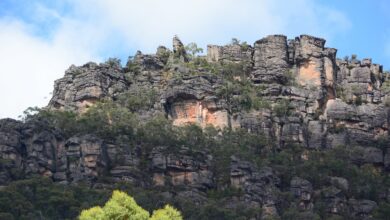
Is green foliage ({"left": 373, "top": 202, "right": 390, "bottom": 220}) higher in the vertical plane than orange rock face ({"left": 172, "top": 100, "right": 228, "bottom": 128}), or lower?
lower

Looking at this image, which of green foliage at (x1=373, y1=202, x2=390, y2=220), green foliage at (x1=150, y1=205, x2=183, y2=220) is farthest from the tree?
green foliage at (x1=373, y1=202, x2=390, y2=220)

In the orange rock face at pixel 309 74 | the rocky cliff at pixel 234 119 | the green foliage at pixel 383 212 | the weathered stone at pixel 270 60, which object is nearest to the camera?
the green foliage at pixel 383 212

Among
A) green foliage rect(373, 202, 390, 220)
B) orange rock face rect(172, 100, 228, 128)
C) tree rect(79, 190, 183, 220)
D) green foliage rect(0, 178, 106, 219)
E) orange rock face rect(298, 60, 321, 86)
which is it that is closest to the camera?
tree rect(79, 190, 183, 220)

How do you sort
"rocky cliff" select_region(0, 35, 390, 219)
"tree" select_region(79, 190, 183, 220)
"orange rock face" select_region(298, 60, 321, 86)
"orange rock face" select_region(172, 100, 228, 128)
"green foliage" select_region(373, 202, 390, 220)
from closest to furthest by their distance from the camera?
"tree" select_region(79, 190, 183, 220) → "green foliage" select_region(373, 202, 390, 220) → "rocky cliff" select_region(0, 35, 390, 219) → "orange rock face" select_region(172, 100, 228, 128) → "orange rock face" select_region(298, 60, 321, 86)

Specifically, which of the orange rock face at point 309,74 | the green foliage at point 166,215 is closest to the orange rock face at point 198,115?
the orange rock face at point 309,74

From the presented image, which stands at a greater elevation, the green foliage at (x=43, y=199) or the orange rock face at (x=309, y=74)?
the orange rock face at (x=309, y=74)

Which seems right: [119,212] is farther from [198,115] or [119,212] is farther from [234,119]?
[234,119]

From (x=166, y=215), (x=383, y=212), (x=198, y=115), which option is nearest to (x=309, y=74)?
(x=198, y=115)

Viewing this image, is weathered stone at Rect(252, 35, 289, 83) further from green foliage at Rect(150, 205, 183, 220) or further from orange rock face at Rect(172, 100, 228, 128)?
green foliage at Rect(150, 205, 183, 220)

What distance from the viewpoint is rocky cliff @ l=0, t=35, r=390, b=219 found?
7081 cm

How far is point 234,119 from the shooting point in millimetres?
80000

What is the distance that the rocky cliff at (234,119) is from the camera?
232 ft


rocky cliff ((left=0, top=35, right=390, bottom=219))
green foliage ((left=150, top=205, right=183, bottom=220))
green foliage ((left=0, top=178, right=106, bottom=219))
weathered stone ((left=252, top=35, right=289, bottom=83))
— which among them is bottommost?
green foliage ((left=150, top=205, right=183, bottom=220))

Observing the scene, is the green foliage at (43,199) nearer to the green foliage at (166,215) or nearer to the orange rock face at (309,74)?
→ the orange rock face at (309,74)
